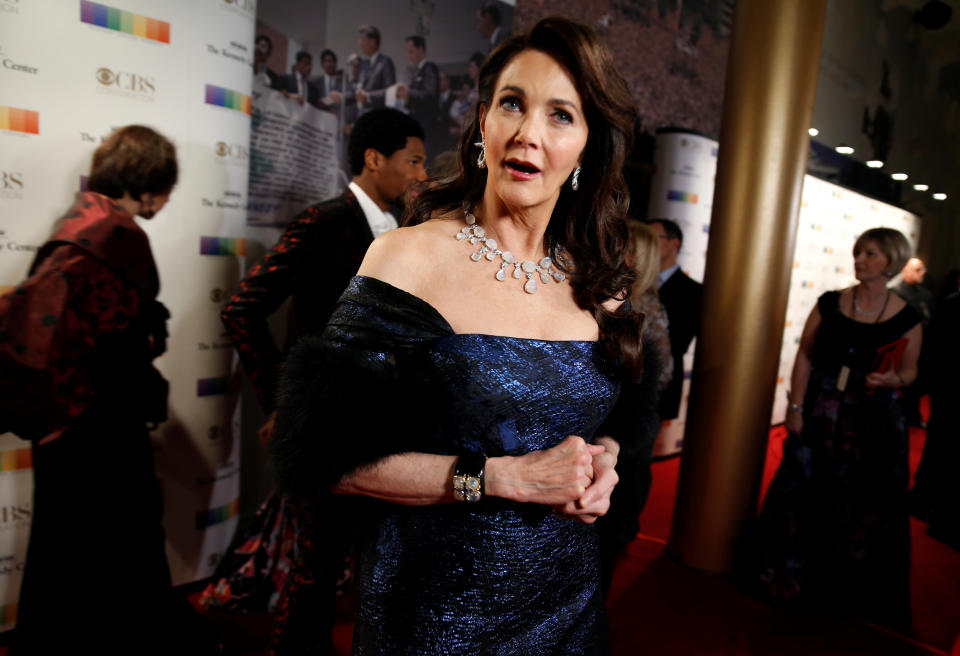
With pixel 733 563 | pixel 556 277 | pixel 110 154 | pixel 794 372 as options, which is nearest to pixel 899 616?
pixel 733 563

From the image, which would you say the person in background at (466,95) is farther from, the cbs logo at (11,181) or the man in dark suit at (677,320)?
the cbs logo at (11,181)

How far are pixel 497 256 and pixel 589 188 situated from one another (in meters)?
0.33

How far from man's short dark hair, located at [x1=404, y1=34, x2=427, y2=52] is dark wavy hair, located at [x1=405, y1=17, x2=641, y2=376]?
2.76 m

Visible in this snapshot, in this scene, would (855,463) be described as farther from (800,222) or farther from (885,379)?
(800,222)

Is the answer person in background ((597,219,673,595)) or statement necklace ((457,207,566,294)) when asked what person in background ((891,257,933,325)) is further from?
statement necklace ((457,207,566,294))

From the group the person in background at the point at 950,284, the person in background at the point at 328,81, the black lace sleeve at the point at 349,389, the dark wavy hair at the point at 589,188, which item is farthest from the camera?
the person in background at the point at 950,284

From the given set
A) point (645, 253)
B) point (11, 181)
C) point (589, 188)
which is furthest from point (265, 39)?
point (589, 188)

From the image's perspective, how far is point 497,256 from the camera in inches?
51.3

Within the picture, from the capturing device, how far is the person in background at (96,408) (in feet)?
6.03

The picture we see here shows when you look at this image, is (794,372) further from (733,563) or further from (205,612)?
(205,612)

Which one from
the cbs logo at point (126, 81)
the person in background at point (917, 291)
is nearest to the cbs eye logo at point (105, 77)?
the cbs logo at point (126, 81)

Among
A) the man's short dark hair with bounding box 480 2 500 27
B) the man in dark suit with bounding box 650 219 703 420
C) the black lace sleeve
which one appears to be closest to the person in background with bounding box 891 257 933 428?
the man in dark suit with bounding box 650 219 703 420

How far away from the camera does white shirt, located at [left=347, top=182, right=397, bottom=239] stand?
2.53 m

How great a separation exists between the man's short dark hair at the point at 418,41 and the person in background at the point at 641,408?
184 cm
